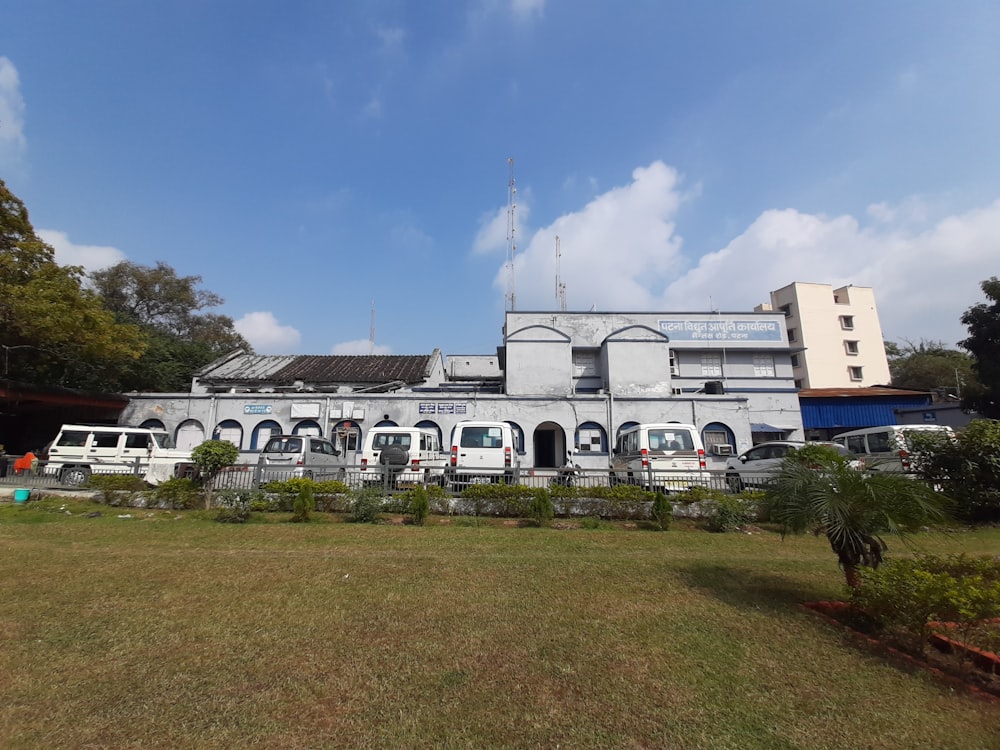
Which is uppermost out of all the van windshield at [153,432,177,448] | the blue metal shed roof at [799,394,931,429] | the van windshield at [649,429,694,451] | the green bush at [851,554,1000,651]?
the blue metal shed roof at [799,394,931,429]

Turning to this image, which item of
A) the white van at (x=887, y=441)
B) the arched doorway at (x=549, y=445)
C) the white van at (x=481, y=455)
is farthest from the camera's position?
the arched doorway at (x=549, y=445)

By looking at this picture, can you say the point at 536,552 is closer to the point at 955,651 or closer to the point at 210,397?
the point at 955,651

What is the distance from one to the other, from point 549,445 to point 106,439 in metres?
16.7

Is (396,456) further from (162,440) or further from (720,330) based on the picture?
(720,330)

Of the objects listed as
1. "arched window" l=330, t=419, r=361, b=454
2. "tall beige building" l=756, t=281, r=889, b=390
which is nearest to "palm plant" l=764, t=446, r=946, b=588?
"arched window" l=330, t=419, r=361, b=454

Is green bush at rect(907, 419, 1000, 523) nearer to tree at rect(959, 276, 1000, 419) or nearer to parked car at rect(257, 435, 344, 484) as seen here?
parked car at rect(257, 435, 344, 484)

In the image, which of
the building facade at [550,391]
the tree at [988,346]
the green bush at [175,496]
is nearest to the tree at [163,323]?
the building facade at [550,391]

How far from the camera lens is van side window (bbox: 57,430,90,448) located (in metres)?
15.3

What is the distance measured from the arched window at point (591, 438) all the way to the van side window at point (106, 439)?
16.4 metres

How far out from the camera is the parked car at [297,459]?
38.7 feet

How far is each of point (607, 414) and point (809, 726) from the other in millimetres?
18139

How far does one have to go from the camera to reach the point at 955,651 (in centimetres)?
415

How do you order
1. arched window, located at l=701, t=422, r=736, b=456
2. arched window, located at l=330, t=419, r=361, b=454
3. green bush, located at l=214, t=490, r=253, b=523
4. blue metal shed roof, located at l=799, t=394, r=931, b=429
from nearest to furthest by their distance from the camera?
1. green bush, located at l=214, t=490, r=253, b=523
2. arched window, located at l=701, t=422, r=736, b=456
3. arched window, located at l=330, t=419, r=361, b=454
4. blue metal shed roof, located at l=799, t=394, r=931, b=429

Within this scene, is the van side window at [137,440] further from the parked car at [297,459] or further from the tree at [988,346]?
the tree at [988,346]
